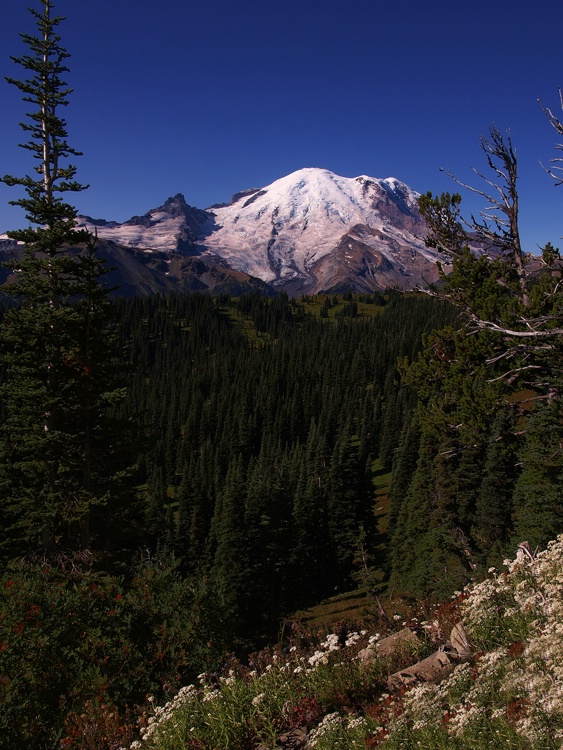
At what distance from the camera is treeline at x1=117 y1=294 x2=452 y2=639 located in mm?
48750

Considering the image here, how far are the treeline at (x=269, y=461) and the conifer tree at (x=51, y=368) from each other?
1824mm

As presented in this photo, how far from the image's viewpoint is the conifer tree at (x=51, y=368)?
16.2 m

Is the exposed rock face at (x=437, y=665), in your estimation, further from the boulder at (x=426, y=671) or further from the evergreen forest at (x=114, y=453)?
the evergreen forest at (x=114, y=453)

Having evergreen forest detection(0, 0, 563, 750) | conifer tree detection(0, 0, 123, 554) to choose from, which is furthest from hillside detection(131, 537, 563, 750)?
conifer tree detection(0, 0, 123, 554)

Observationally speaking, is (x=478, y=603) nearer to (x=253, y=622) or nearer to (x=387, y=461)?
(x=253, y=622)

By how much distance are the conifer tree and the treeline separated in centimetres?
182

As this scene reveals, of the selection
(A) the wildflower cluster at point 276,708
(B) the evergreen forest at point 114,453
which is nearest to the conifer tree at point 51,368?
(B) the evergreen forest at point 114,453

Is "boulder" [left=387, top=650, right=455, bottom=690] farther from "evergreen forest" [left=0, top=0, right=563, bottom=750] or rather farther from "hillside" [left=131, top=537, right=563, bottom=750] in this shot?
"evergreen forest" [left=0, top=0, right=563, bottom=750]

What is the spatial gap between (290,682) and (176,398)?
509 feet

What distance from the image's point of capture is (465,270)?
1388cm

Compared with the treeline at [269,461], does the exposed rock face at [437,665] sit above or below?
above

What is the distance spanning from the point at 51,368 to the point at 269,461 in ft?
287

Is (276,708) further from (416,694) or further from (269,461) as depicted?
(269,461)

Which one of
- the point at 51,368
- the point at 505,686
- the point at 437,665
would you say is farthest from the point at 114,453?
the point at 505,686
